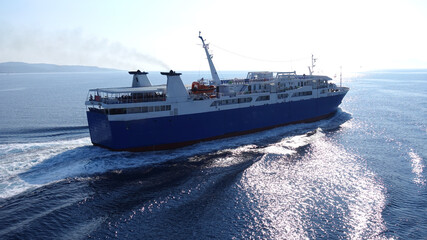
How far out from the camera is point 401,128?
38688mm

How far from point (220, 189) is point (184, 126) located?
39.9ft

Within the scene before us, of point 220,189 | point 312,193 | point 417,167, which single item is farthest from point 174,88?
point 417,167

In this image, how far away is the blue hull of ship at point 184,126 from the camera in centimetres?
2878

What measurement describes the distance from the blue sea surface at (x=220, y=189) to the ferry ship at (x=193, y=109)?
162 cm

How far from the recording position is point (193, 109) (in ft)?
105

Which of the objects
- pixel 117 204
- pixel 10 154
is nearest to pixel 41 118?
pixel 10 154

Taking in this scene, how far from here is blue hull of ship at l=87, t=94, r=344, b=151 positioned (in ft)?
94.4

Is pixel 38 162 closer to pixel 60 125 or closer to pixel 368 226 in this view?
pixel 60 125

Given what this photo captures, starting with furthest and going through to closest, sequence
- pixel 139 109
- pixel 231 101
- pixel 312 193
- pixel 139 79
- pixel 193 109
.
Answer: pixel 139 79, pixel 231 101, pixel 193 109, pixel 139 109, pixel 312 193

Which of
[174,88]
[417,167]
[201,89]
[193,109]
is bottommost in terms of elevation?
[417,167]

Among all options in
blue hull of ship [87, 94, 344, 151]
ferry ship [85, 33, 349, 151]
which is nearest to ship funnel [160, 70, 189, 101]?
ferry ship [85, 33, 349, 151]

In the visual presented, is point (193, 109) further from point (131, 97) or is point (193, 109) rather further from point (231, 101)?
point (131, 97)

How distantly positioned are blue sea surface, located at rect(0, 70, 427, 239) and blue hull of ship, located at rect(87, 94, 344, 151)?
1139 mm

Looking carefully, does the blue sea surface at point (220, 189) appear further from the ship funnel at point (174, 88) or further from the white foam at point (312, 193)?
the ship funnel at point (174, 88)
